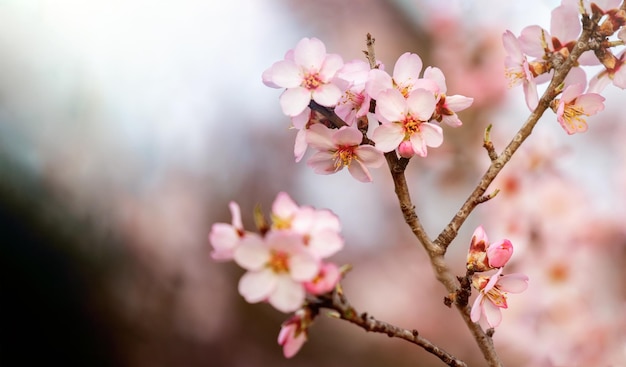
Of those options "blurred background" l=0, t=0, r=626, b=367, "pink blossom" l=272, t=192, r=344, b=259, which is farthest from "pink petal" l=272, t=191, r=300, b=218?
"blurred background" l=0, t=0, r=626, b=367

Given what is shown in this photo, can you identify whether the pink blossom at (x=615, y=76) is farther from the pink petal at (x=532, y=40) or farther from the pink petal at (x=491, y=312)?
the pink petal at (x=491, y=312)

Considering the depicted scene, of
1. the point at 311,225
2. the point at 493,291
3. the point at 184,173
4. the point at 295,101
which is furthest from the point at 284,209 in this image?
the point at 184,173

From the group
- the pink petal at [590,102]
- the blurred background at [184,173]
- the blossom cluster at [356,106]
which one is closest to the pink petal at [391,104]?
the blossom cluster at [356,106]

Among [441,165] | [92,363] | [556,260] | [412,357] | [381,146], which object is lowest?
[92,363]

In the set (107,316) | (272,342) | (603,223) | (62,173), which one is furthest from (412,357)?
(62,173)

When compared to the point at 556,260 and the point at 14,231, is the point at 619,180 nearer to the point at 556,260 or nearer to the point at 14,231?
the point at 556,260

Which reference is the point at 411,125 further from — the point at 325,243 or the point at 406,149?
the point at 325,243

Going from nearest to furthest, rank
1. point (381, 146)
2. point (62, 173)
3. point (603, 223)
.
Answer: point (381, 146), point (603, 223), point (62, 173)
